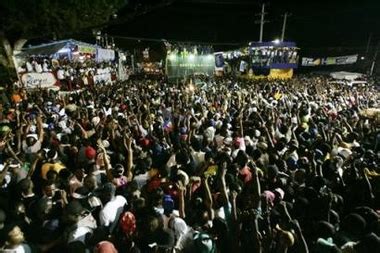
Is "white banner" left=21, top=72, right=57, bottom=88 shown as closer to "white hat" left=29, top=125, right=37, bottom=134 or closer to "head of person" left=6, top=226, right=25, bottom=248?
"white hat" left=29, top=125, right=37, bottom=134

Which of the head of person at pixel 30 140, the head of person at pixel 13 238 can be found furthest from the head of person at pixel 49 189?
the head of person at pixel 30 140

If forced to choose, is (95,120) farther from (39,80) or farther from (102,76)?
(102,76)

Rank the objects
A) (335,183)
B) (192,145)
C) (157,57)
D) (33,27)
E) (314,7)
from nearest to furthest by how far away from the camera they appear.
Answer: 1. (335,183)
2. (192,145)
3. (33,27)
4. (314,7)
5. (157,57)

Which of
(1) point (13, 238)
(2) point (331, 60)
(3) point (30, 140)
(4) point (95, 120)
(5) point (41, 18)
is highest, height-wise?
(5) point (41, 18)

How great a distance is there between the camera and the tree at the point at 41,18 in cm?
1628

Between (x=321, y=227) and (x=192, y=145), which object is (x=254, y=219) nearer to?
(x=321, y=227)

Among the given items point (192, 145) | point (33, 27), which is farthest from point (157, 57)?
point (192, 145)

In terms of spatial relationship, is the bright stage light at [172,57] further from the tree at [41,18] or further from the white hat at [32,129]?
the white hat at [32,129]

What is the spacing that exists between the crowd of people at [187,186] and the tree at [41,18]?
7869 mm

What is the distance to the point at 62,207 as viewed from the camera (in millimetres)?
4555

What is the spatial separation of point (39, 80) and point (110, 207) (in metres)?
12.6

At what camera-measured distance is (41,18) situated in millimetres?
16891

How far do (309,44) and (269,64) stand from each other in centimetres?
1173

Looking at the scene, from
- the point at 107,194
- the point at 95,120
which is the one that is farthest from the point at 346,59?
the point at 107,194
